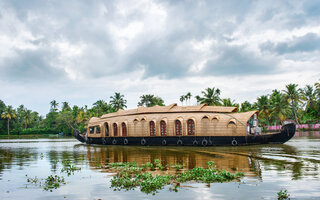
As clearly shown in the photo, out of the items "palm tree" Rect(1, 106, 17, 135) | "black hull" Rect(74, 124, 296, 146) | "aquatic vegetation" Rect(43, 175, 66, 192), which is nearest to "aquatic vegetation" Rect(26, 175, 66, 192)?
"aquatic vegetation" Rect(43, 175, 66, 192)

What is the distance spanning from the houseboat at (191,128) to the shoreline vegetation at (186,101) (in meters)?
10.8

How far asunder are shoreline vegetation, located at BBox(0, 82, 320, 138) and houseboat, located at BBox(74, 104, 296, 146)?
10.8 meters

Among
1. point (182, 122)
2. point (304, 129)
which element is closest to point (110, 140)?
point (182, 122)

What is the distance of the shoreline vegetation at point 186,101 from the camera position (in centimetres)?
5056

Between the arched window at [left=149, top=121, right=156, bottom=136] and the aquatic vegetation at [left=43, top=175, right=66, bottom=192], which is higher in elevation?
the arched window at [left=149, top=121, right=156, bottom=136]

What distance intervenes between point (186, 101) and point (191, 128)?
6061cm

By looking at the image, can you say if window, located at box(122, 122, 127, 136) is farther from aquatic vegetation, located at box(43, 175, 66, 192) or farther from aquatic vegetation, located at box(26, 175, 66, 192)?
aquatic vegetation, located at box(43, 175, 66, 192)

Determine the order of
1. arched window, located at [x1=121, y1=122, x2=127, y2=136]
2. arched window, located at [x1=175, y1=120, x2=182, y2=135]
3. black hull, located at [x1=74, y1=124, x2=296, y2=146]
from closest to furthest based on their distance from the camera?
black hull, located at [x1=74, y1=124, x2=296, y2=146] → arched window, located at [x1=175, y1=120, x2=182, y2=135] → arched window, located at [x1=121, y1=122, x2=127, y2=136]

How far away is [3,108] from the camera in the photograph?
245 feet

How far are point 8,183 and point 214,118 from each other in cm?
1796

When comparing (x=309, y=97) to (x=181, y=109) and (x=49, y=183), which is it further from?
(x=49, y=183)

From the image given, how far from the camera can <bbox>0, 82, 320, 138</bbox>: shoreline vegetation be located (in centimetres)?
5056

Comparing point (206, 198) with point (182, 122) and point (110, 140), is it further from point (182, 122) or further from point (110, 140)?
A: point (110, 140)

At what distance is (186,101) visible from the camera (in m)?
84.9
